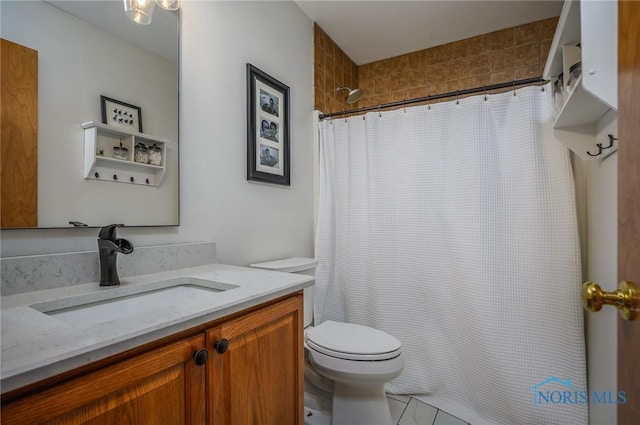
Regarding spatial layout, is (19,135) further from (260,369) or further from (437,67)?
(437,67)

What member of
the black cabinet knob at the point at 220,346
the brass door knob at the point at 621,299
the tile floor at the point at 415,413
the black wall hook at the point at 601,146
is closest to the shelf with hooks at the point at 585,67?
the black wall hook at the point at 601,146

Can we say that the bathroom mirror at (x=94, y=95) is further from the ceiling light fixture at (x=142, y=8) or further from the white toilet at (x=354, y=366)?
the white toilet at (x=354, y=366)

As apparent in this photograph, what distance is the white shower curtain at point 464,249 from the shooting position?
152 centimetres

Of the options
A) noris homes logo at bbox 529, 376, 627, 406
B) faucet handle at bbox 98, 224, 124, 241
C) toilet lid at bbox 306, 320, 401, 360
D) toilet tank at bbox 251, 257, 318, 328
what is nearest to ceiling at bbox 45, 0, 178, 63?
faucet handle at bbox 98, 224, 124, 241

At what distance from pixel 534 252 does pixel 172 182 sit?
1723 millimetres

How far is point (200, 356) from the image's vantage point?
2.43 feet

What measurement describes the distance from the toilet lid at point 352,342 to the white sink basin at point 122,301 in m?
0.62

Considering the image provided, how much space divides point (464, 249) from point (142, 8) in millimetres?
1828

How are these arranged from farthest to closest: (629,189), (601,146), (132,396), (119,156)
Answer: (601,146)
(119,156)
(132,396)
(629,189)

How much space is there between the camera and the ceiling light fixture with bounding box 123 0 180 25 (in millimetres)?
1167

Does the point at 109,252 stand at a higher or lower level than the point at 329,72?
lower

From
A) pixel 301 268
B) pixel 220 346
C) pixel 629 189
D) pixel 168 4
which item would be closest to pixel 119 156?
pixel 168 4

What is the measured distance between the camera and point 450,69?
8.35 feet

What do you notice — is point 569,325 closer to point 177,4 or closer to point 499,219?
point 499,219
